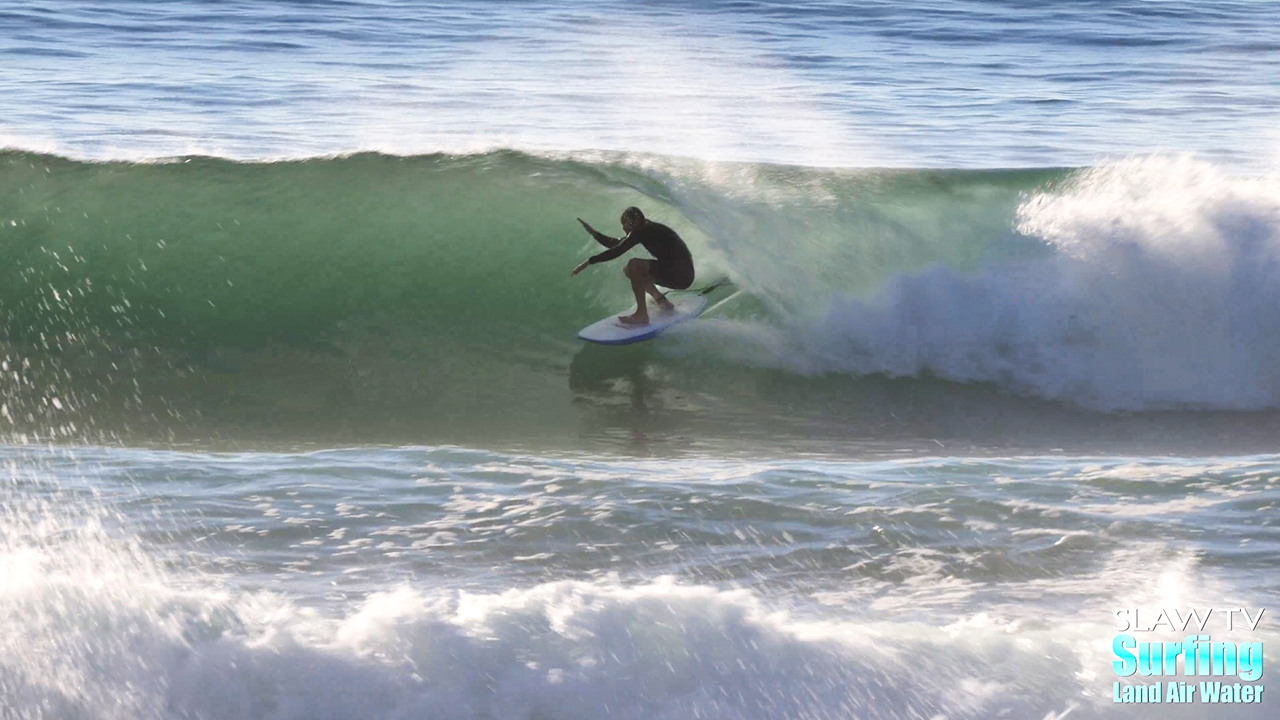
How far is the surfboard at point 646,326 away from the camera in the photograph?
276 inches

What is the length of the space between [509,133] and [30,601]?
8112 millimetres

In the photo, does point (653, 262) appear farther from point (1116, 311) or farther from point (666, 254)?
point (1116, 311)

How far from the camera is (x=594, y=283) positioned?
820 centimetres

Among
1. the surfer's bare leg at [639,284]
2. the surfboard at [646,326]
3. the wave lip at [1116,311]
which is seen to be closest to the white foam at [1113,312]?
the wave lip at [1116,311]

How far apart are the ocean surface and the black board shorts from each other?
47cm

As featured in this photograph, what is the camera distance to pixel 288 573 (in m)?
4.17

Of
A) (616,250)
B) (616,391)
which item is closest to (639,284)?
(616,250)

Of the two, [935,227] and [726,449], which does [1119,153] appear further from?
[726,449]

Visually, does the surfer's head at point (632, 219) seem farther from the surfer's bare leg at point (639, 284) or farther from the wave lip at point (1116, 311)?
the wave lip at point (1116, 311)

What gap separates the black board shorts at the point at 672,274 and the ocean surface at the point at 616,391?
0.47 m

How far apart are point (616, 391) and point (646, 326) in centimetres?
41

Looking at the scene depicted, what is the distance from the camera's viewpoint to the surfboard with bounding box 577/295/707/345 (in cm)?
700

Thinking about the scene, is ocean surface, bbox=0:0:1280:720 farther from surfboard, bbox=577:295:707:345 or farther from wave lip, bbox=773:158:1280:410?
surfboard, bbox=577:295:707:345

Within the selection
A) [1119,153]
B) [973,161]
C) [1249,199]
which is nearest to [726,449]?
[1249,199]
